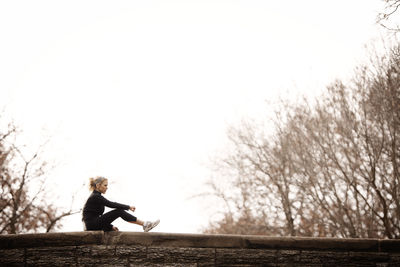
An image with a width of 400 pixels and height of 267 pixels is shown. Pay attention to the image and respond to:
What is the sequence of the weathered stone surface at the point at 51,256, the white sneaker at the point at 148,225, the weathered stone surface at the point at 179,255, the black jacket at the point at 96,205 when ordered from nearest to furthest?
the weathered stone surface at the point at 51,256, the weathered stone surface at the point at 179,255, the black jacket at the point at 96,205, the white sneaker at the point at 148,225

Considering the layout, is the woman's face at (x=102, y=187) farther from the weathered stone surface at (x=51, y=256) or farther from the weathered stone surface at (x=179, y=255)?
the weathered stone surface at (x=179, y=255)

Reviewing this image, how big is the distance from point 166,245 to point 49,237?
1.60m

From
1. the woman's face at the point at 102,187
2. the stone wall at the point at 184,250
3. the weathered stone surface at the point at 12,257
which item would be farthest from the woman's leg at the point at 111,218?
the weathered stone surface at the point at 12,257

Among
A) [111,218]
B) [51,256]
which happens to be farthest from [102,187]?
[51,256]

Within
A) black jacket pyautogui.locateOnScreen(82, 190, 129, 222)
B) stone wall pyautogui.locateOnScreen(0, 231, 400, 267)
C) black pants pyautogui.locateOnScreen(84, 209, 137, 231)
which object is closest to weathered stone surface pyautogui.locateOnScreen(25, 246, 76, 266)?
stone wall pyautogui.locateOnScreen(0, 231, 400, 267)

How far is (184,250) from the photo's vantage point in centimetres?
550

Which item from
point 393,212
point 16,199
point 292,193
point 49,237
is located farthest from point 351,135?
point 16,199

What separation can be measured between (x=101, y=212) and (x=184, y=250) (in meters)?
1.42

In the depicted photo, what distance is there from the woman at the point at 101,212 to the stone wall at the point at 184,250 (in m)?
0.23

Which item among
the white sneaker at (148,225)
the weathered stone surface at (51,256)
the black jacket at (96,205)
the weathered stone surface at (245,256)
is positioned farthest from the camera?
the white sneaker at (148,225)

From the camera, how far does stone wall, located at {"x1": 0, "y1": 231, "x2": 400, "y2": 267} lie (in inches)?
210

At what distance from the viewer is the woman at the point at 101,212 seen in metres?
5.61

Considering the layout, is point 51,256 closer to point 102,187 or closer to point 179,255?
point 102,187

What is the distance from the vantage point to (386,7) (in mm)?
7449
